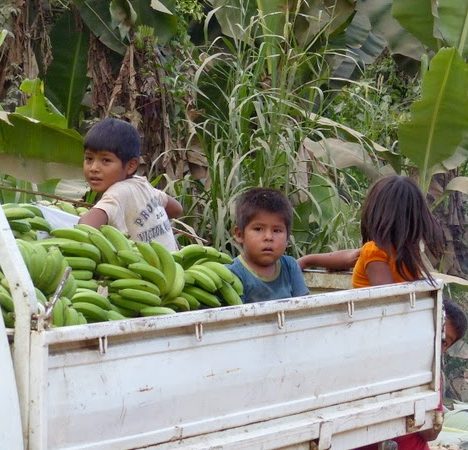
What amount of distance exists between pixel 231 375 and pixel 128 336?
472 millimetres

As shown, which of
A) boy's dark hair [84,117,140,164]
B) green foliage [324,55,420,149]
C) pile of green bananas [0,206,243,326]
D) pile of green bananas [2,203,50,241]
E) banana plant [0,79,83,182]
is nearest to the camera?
pile of green bananas [0,206,243,326]

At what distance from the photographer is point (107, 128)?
4.45 metres

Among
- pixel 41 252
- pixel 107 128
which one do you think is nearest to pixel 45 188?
pixel 107 128

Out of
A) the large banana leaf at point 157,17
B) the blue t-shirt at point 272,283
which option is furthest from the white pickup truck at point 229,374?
the large banana leaf at point 157,17

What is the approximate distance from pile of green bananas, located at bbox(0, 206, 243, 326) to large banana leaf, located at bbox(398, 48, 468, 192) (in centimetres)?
430

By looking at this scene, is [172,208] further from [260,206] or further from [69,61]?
[69,61]

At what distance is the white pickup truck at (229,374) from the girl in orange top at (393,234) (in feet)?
0.76

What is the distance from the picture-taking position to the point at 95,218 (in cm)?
415

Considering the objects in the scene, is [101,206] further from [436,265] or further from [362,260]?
[436,265]

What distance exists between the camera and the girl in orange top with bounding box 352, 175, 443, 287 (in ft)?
14.1

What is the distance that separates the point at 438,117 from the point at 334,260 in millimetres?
3177

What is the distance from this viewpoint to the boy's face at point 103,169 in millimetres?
4457

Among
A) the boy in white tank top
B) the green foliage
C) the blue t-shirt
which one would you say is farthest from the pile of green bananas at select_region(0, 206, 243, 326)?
the green foliage

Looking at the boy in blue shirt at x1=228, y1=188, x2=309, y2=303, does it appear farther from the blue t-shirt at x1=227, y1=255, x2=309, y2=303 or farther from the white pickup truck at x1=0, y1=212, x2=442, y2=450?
the white pickup truck at x1=0, y1=212, x2=442, y2=450
